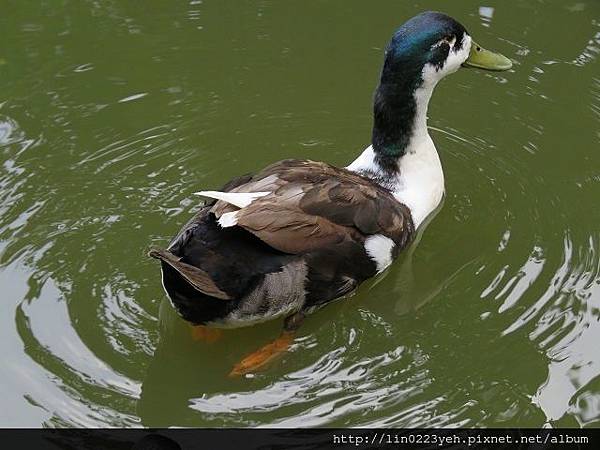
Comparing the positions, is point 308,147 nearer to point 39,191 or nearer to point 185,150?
point 185,150

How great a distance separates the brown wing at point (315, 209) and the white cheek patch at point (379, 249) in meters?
0.04

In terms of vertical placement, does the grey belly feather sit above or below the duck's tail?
below

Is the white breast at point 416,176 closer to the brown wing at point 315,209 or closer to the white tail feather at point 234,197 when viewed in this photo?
the brown wing at point 315,209

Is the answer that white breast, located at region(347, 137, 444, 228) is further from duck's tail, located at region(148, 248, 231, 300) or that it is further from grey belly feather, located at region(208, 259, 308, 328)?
duck's tail, located at region(148, 248, 231, 300)

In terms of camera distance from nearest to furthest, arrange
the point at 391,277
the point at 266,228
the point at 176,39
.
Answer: the point at 266,228 → the point at 391,277 → the point at 176,39

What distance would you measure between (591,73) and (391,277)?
2556 mm

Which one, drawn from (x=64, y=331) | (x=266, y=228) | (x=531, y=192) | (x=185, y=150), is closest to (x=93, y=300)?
(x=64, y=331)

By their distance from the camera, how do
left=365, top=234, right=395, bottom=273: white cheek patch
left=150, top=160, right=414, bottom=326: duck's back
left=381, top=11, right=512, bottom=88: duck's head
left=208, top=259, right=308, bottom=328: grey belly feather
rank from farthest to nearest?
left=381, top=11, right=512, bottom=88: duck's head
left=365, top=234, right=395, bottom=273: white cheek patch
left=208, top=259, right=308, bottom=328: grey belly feather
left=150, top=160, right=414, bottom=326: duck's back

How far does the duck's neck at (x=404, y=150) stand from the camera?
18.1 feet

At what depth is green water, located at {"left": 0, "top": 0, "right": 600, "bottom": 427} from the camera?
180 inches

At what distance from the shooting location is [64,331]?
482 centimetres

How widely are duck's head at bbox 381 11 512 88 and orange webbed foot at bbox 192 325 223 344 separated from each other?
1662 millimetres

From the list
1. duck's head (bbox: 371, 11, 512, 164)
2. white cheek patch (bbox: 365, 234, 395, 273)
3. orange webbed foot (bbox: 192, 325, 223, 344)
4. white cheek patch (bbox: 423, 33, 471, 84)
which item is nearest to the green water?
orange webbed foot (bbox: 192, 325, 223, 344)

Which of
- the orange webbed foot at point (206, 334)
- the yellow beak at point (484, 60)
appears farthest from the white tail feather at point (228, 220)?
the yellow beak at point (484, 60)
